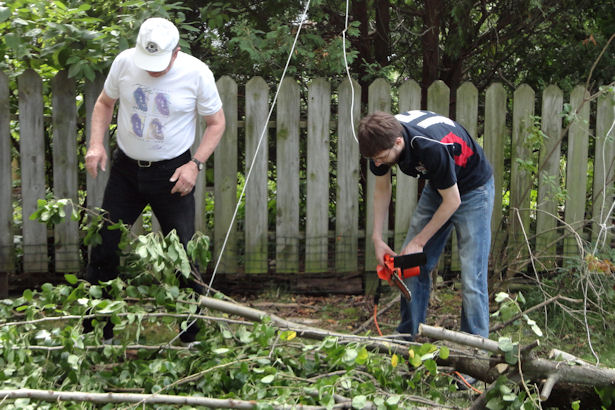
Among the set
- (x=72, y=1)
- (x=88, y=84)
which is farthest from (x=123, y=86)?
(x=72, y=1)

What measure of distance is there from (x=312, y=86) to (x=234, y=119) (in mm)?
599

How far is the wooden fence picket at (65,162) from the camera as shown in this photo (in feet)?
16.8

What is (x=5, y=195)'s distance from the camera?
5.15 m

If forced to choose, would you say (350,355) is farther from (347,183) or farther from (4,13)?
(4,13)

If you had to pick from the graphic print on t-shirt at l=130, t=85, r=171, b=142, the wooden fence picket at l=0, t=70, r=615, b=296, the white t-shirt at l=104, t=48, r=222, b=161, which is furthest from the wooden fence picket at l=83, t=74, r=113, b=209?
the graphic print on t-shirt at l=130, t=85, r=171, b=142

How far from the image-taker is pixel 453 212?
3.79m

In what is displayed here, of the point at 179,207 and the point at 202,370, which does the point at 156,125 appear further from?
the point at 202,370

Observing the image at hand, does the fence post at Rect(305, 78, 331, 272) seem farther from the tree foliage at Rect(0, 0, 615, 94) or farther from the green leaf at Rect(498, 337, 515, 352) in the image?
the green leaf at Rect(498, 337, 515, 352)

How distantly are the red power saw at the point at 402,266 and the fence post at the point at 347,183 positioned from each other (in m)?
1.51

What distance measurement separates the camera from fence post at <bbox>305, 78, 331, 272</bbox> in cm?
537

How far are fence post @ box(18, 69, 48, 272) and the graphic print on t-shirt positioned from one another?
1394mm

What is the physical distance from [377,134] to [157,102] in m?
1.21

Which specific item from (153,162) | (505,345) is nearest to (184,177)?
(153,162)

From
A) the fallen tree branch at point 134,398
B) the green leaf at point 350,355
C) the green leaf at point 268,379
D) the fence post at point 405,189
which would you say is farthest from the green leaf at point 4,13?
the green leaf at point 350,355
